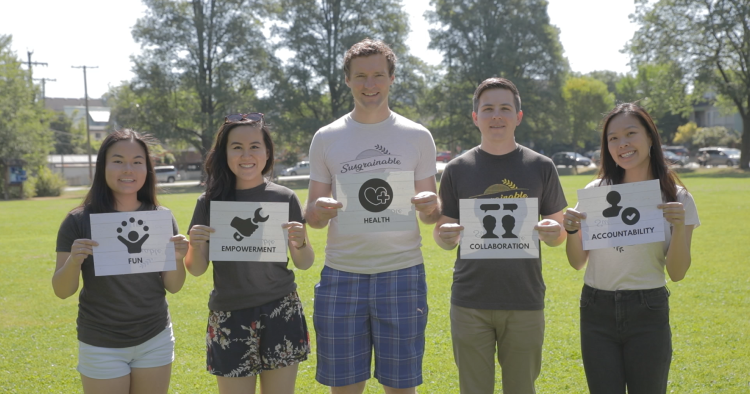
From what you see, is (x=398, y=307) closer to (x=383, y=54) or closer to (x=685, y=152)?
(x=383, y=54)

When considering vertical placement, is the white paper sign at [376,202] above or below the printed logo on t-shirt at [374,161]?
below

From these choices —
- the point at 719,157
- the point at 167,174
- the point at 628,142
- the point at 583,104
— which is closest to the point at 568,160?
the point at 583,104

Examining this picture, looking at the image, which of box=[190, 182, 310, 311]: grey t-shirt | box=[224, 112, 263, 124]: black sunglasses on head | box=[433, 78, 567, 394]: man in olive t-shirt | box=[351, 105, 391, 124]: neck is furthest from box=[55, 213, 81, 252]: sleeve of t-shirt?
box=[433, 78, 567, 394]: man in olive t-shirt

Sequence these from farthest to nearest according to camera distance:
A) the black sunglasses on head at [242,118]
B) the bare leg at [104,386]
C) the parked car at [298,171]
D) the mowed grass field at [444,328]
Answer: the parked car at [298,171] → the mowed grass field at [444,328] → the black sunglasses on head at [242,118] → the bare leg at [104,386]

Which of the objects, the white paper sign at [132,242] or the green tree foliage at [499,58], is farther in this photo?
the green tree foliage at [499,58]

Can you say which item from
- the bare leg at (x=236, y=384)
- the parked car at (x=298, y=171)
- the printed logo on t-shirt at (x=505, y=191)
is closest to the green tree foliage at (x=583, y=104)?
the parked car at (x=298, y=171)

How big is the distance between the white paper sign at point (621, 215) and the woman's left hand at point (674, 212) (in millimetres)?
60

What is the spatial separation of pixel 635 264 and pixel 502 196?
85 cm

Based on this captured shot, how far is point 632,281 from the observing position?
3.34 m

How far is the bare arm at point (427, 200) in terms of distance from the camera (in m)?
3.40

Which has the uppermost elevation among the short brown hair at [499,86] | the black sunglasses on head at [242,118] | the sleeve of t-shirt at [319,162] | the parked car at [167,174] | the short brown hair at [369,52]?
the short brown hair at [369,52]

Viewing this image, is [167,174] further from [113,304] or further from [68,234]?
[113,304]

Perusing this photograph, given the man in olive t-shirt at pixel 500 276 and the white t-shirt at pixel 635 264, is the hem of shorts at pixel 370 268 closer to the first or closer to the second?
the man in olive t-shirt at pixel 500 276

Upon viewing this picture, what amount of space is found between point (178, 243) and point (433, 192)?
155 centimetres
